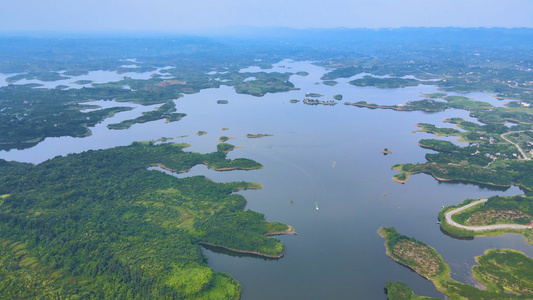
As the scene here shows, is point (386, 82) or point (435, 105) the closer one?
point (435, 105)

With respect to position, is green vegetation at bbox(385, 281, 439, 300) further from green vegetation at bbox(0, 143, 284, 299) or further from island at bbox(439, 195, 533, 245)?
island at bbox(439, 195, 533, 245)

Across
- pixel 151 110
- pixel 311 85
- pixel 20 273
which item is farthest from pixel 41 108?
pixel 311 85

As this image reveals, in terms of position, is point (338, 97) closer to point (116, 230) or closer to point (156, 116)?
point (156, 116)

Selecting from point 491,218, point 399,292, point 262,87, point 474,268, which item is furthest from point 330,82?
point 399,292

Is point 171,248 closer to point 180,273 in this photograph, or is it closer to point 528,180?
point 180,273

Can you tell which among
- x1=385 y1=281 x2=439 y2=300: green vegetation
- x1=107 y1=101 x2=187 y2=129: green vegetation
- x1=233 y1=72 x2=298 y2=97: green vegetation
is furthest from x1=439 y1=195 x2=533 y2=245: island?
x1=233 y1=72 x2=298 y2=97: green vegetation

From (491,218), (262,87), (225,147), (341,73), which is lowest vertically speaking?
(491,218)
